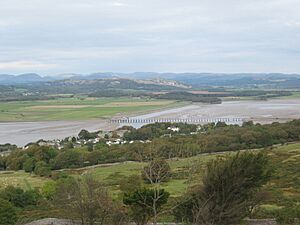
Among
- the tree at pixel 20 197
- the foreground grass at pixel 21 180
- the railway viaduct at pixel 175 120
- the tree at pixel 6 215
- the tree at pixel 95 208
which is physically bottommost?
the foreground grass at pixel 21 180

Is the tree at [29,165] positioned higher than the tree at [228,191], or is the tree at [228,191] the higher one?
the tree at [228,191]

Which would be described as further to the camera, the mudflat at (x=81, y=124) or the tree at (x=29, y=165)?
the mudflat at (x=81, y=124)

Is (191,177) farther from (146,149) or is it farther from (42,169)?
(146,149)

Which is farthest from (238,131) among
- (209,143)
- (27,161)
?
(27,161)

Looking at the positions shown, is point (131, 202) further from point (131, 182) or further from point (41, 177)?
point (41, 177)

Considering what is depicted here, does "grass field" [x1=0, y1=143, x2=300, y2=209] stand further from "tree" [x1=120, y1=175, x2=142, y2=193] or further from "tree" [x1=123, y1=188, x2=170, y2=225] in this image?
"tree" [x1=123, y1=188, x2=170, y2=225]

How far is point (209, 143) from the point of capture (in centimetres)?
4378

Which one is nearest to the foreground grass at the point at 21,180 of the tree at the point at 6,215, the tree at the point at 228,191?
the tree at the point at 6,215

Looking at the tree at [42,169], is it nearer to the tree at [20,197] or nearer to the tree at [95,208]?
the tree at [20,197]

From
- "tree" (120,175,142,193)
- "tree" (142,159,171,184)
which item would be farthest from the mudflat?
"tree" (142,159,171,184)

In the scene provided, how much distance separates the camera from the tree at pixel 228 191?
14844 millimetres

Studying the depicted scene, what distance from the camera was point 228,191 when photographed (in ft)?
51.6

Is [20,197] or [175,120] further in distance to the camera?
[175,120]

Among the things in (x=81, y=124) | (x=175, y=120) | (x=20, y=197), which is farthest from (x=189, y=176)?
(x=175, y=120)
